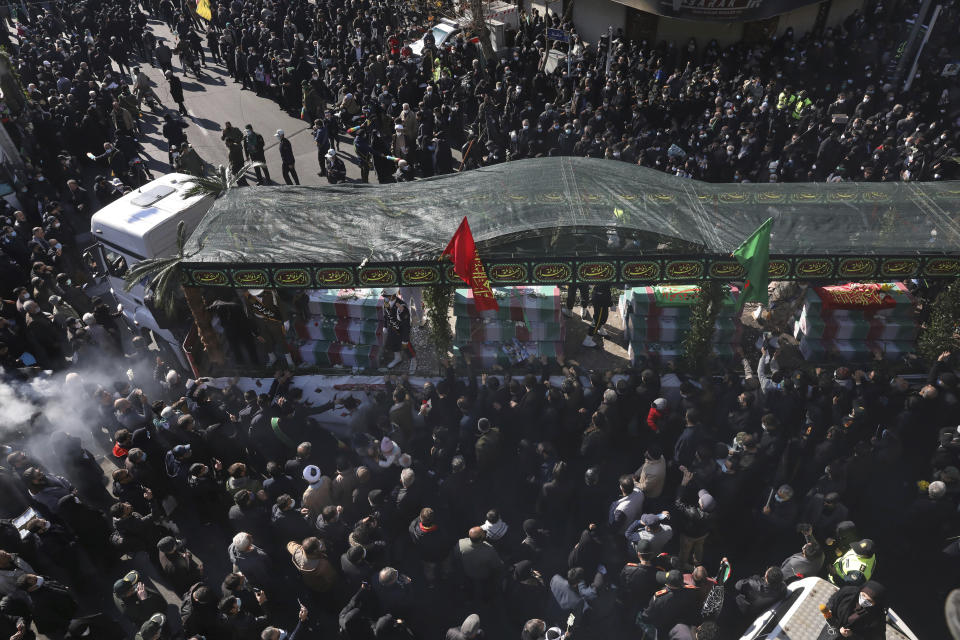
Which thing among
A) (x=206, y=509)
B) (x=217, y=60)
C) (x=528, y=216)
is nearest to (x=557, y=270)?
(x=528, y=216)

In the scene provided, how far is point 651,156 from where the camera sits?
46.3 feet

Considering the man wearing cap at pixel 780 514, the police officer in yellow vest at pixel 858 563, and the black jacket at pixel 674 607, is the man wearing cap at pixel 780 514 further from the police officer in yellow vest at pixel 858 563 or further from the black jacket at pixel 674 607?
the black jacket at pixel 674 607

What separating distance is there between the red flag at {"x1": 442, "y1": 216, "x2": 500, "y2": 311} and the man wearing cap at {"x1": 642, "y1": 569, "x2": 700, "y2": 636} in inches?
163

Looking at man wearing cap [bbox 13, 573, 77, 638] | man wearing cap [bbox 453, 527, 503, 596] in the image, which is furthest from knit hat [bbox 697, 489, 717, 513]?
man wearing cap [bbox 13, 573, 77, 638]

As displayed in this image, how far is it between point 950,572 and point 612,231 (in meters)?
5.39

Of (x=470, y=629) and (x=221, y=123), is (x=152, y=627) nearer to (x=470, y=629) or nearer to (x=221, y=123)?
(x=470, y=629)

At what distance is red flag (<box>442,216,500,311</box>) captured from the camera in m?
8.21

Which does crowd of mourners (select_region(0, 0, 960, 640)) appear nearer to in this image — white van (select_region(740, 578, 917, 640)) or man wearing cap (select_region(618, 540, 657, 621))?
man wearing cap (select_region(618, 540, 657, 621))

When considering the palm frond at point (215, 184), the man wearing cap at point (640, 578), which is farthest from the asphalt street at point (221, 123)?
the man wearing cap at point (640, 578)

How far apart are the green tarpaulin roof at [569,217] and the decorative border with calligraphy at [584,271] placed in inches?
5.5

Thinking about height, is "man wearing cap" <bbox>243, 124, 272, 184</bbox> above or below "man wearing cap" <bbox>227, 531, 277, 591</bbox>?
above

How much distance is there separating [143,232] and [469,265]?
4.94m

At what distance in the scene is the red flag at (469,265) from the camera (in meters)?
8.21

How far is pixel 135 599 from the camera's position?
6.02 metres
